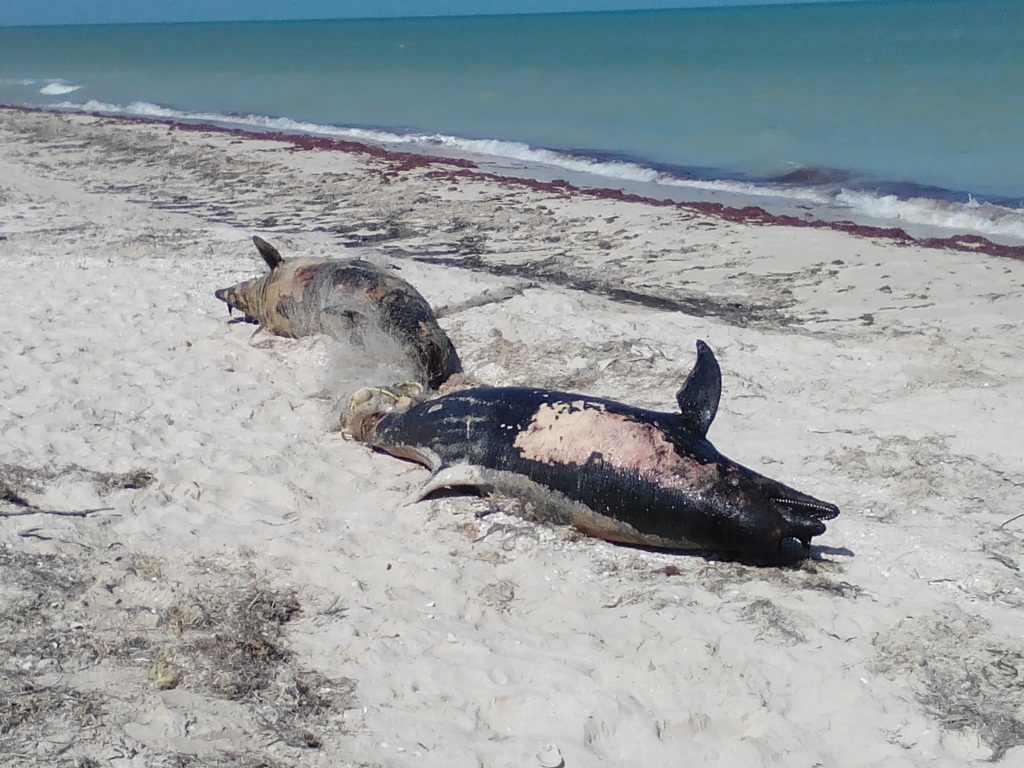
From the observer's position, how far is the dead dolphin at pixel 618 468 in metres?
4.44

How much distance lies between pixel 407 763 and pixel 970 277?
7979 millimetres

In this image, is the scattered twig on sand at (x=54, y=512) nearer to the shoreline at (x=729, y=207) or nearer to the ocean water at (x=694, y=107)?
the shoreline at (x=729, y=207)

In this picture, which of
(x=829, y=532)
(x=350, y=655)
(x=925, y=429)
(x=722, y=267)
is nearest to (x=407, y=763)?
(x=350, y=655)

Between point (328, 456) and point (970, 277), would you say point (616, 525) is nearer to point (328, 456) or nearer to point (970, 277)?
point (328, 456)

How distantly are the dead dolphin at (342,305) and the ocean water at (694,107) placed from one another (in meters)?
8.37

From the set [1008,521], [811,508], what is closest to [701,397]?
[811,508]

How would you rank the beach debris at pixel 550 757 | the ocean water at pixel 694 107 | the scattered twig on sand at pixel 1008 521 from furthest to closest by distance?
the ocean water at pixel 694 107 → the scattered twig on sand at pixel 1008 521 → the beach debris at pixel 550 757

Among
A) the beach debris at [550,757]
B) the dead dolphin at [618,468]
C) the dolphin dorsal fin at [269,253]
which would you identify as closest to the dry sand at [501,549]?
the beach debris at [550,757]

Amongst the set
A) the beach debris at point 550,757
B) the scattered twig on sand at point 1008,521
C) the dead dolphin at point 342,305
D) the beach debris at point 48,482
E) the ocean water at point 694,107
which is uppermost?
the ocean water at point 694,107

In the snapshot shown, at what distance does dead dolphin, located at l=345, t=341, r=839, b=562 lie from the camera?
444 centimetres

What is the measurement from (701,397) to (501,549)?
51.6 inches

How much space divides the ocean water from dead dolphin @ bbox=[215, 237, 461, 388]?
837 cm

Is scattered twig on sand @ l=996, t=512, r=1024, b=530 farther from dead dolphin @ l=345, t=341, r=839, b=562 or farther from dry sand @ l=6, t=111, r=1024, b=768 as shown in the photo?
dead dolphin @ l=345, t=341, r=839, b=562

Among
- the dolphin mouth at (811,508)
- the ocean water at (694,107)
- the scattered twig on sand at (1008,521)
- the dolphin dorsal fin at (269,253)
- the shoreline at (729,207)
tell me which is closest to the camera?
the dolphin mouth at (811,508)
